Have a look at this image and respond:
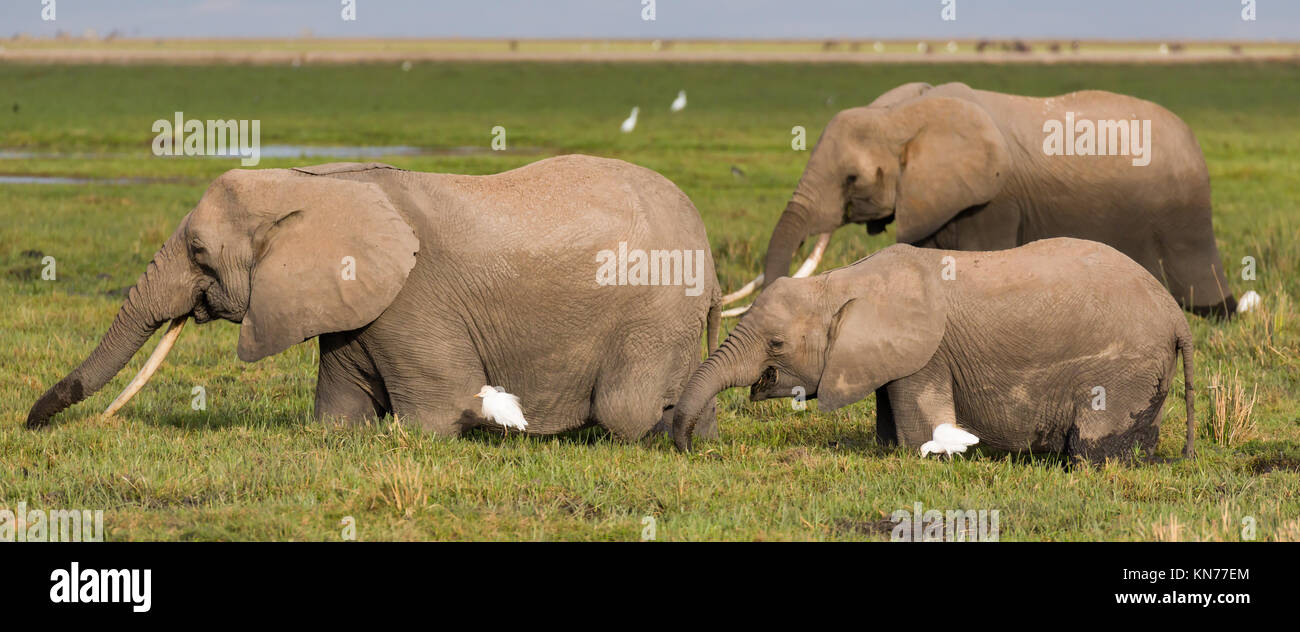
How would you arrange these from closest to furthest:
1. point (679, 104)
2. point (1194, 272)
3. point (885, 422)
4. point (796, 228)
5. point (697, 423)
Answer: point (885, 422) < point (697, 423) < point (796, 228) < point (1194, 272) < point (679, 104)

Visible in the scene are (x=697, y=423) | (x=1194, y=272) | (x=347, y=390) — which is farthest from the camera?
(x=1194, y=272)

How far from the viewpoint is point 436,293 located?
27.3 ft

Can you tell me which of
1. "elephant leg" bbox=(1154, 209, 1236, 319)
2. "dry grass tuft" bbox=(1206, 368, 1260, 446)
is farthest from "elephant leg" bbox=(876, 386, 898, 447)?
"elephant leg" bbox=(1154, 209, 1236, 319)

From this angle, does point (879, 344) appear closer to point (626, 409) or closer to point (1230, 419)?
point (626, 409)

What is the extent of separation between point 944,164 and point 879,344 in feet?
14.6

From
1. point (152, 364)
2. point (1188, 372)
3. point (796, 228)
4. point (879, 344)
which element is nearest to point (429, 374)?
point (152, 364)

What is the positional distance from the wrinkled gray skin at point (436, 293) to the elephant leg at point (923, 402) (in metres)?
1.25

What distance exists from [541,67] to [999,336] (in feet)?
227

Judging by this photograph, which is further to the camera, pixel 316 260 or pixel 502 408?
pixel 502 408

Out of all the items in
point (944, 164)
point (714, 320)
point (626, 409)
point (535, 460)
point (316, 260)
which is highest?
point (944, 164)

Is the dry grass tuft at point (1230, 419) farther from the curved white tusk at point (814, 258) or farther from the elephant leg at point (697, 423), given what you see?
the curved white tusk at point (814, 258)

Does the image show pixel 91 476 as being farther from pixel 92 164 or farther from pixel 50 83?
pixel 50 83

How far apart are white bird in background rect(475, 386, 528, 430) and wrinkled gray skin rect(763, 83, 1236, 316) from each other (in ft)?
13.2
